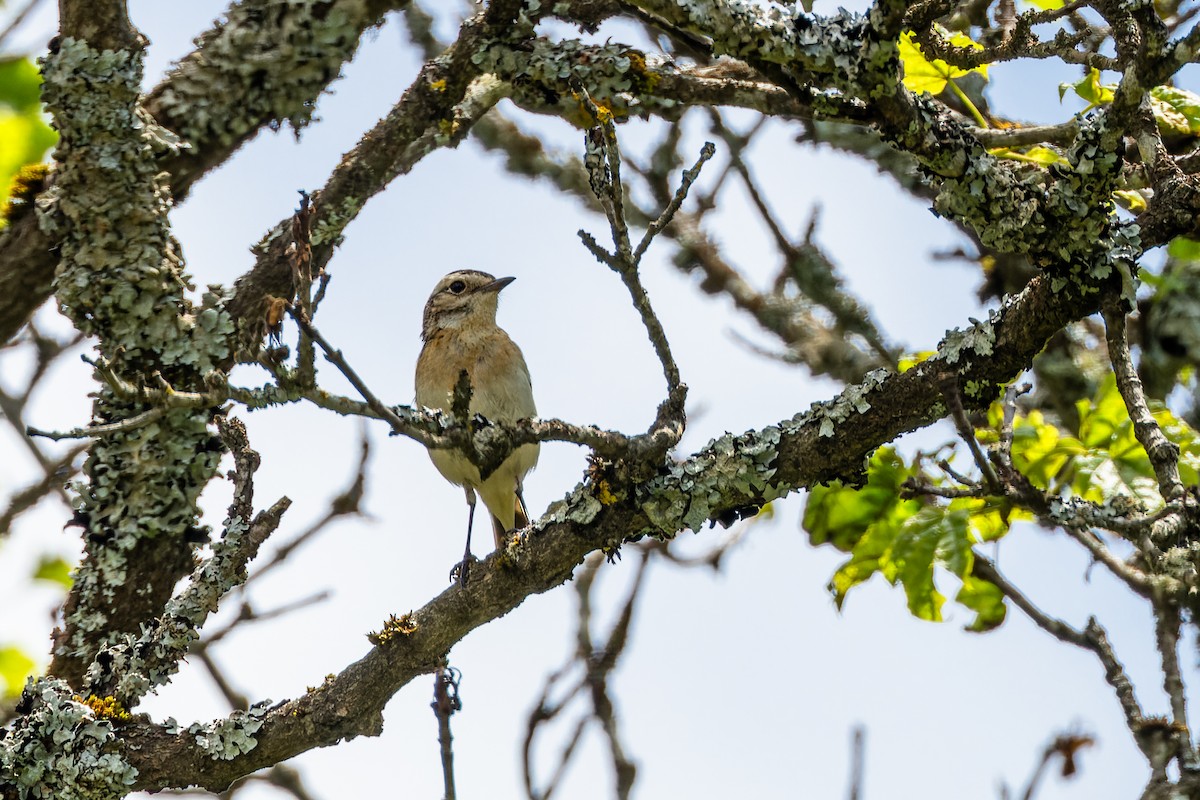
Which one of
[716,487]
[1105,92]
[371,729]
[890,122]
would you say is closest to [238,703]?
[371,729]

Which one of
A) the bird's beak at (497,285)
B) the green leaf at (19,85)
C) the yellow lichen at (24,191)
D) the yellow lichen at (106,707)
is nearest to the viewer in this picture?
the yellow lichen at (106,707)

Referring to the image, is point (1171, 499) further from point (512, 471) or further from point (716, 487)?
point (512, 471)

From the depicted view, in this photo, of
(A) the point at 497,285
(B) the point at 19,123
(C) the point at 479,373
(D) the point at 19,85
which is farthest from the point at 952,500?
(D) the point at 19,85

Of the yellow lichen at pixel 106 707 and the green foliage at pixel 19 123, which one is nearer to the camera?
the yellow lichen at pixel 106 707

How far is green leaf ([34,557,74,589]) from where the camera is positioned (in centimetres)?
733

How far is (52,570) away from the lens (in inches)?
291

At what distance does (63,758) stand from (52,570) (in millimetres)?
3936

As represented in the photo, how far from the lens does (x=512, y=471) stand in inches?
287

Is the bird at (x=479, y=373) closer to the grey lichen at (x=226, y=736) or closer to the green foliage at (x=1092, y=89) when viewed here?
the grey lichen at (x=226, y=736)

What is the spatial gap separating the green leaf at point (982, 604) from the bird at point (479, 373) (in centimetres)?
267

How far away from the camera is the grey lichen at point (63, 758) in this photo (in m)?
3.82

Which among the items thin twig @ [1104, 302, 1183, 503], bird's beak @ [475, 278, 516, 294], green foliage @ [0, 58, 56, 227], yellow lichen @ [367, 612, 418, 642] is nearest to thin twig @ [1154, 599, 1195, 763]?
thin twig @ [1104, 302, 1183, 503]

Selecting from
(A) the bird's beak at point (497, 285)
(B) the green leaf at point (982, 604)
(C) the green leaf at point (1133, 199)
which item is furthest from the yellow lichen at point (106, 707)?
(A) the bird's beak at point (497, 285)

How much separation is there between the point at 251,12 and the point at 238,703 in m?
3.06
